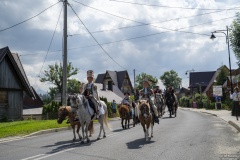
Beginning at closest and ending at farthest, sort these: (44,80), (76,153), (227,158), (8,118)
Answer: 1. (227,158)
2. (76,153)
3. (8,118)
4. (44,80)

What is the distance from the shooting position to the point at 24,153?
10.4 m

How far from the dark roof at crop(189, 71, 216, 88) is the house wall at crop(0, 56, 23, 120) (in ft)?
281

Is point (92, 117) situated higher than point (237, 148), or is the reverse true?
point (92, 117)

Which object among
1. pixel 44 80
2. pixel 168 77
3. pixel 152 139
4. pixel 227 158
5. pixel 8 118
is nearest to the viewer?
pixel 227 158

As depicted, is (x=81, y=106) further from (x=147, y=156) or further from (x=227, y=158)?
(x=227, y=158)

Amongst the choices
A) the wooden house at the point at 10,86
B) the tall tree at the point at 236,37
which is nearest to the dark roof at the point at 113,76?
the wooden house at the point at 10,86

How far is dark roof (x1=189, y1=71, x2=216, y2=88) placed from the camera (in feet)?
359

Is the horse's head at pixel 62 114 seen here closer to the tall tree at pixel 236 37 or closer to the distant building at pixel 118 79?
the tall tree at pixel 236 37

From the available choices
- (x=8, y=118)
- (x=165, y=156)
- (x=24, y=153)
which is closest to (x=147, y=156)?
(x=165, y=156)

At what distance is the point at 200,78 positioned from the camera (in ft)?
365

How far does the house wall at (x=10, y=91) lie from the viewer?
98.1 ft

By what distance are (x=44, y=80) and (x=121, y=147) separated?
80.5 meters

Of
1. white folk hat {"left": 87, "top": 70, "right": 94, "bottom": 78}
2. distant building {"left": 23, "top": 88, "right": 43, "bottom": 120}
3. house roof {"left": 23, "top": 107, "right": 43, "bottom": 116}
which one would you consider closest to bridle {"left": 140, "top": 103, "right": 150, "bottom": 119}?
white folk hat {"left": 87, "top": 70, "right": 94, "bottom": 78}

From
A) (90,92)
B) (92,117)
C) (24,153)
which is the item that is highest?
(90,92)
